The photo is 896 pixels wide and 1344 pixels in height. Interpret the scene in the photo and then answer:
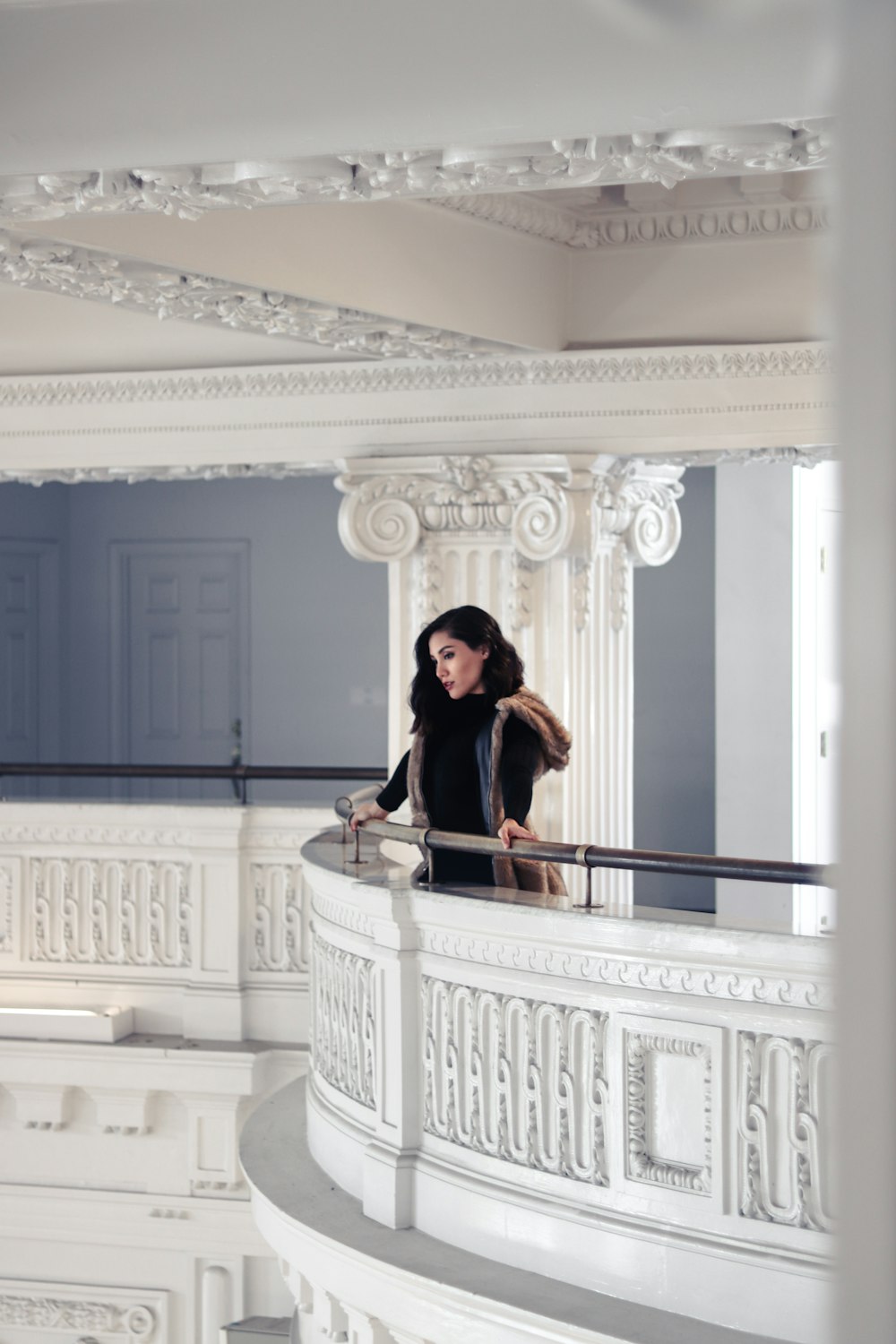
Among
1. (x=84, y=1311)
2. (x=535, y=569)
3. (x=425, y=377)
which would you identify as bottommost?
(x=84, y=1311)

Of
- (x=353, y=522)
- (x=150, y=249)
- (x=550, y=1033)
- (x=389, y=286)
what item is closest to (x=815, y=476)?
(x=353, y=522)

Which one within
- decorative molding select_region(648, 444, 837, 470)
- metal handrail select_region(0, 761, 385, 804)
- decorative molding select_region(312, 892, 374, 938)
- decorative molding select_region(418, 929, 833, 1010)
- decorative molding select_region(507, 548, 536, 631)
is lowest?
decorative molding select_region(312, 892, 374, 938)

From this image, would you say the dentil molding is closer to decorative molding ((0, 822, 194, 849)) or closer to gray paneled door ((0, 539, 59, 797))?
decorative molding ((0, 822, 194, 849))

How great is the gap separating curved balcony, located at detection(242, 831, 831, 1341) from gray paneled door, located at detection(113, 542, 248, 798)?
6.02m

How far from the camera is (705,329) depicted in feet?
18.9

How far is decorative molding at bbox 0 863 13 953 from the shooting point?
7.04m

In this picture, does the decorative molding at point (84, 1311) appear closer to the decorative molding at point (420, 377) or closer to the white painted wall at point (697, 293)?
the decorative molding at point (420, 377)

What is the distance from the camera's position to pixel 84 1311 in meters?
6.68

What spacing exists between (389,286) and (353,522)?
49.0 inches

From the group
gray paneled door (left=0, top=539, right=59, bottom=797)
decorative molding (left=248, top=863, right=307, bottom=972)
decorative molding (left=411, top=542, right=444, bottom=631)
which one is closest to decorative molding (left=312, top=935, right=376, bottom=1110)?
decorative molding (left=411, top=542, right=444, bottom=631)

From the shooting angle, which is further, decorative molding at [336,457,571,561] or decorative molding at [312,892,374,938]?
decorative molding at [336,457,571,561]

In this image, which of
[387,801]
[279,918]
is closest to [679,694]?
[279,918]

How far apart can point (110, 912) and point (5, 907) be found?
570mm

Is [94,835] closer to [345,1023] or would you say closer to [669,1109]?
[345,1023]
